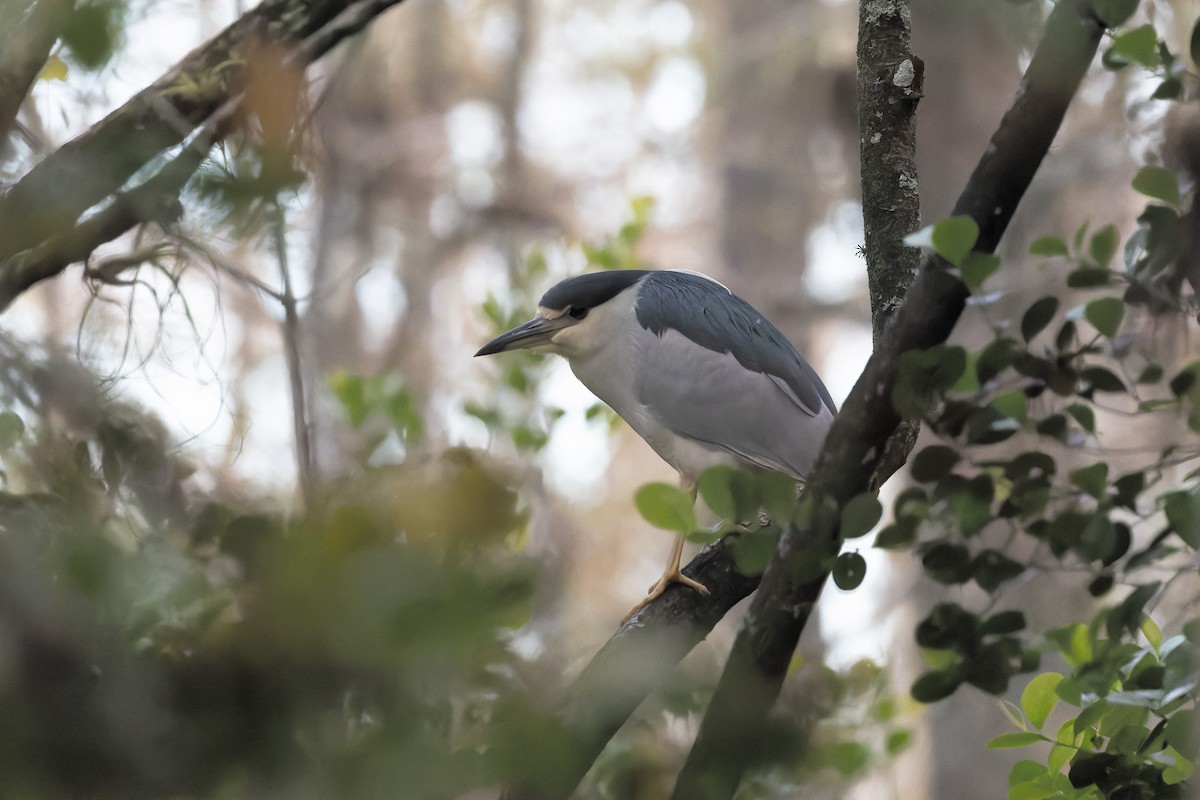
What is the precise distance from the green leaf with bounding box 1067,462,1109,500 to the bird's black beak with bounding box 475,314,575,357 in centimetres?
153

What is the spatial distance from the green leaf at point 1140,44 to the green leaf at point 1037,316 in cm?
16

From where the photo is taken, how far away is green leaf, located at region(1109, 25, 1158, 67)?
697mm

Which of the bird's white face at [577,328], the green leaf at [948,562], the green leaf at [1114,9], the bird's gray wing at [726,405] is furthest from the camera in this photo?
the bird's white face at [577,328]

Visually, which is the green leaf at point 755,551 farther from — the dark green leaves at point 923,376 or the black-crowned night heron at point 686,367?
the black-crowned night heron at point 686,367

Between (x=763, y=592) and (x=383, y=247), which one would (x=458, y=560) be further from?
(x=383, y=247)

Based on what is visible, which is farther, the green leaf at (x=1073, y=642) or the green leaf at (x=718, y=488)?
the green leaf at (x=1073, y=642)

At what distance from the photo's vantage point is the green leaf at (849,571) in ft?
2.38

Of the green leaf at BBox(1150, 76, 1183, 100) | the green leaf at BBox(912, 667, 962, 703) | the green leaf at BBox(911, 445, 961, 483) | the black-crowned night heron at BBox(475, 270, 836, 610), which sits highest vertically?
the black-crowned night heron at BBox(475, 270, 836, 610)

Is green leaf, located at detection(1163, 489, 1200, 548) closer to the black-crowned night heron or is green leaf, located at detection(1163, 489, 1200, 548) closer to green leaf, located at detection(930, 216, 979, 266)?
green leaf, located at detection(930, 216, 979, 266)

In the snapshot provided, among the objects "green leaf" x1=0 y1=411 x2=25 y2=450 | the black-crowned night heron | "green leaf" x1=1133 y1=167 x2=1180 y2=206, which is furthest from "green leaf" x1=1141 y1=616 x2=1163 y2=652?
"green leaf" x1=0 y1=411 x2=25 y2=450

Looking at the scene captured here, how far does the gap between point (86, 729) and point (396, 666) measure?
0.10 metres

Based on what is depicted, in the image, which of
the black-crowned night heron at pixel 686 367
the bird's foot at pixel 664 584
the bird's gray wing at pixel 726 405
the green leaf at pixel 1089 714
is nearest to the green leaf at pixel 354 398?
the black-crowned night heron at pixel 686 367

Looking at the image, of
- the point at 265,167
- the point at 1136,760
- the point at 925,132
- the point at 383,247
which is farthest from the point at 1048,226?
the point at 265,167

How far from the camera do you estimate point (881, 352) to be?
75cm
